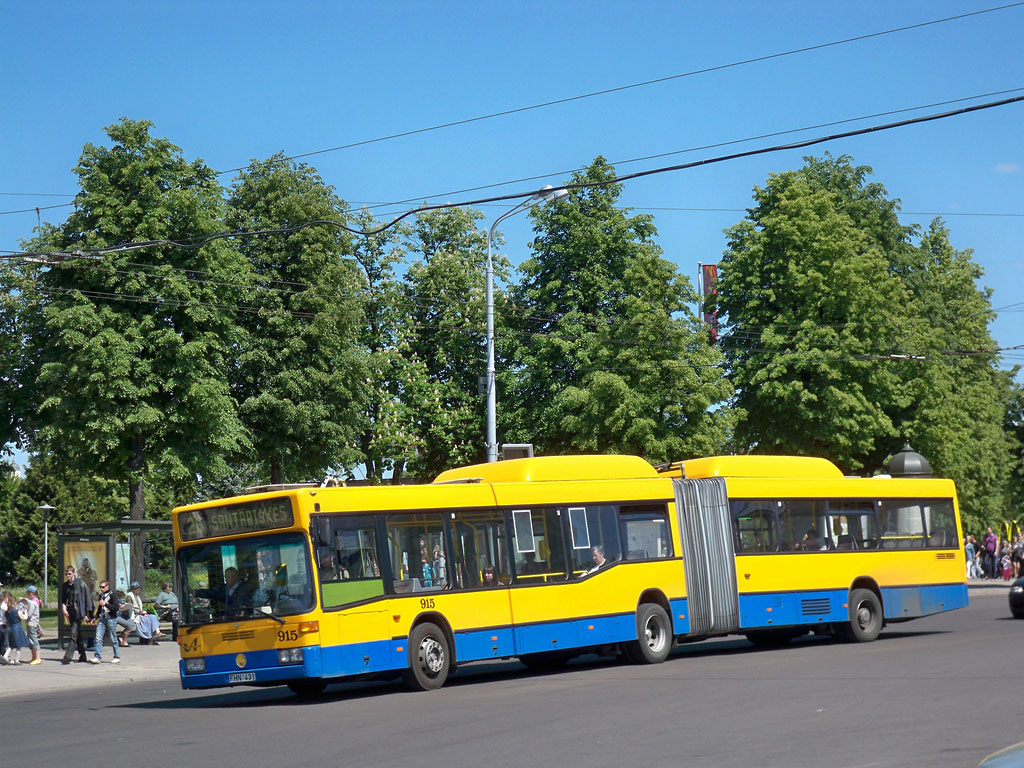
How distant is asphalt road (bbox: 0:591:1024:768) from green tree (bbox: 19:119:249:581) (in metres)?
15.1

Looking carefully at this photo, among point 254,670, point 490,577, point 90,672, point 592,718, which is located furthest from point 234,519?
point 90,672

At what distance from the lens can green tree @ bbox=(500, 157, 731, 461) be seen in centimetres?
4350

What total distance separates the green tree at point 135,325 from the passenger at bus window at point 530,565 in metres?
18.1

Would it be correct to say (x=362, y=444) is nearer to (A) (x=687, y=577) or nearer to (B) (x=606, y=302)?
(B) (x=606, y=302)

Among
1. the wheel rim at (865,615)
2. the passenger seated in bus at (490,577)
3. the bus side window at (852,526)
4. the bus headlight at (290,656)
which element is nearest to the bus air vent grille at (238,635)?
the bus headlight at (290,656)

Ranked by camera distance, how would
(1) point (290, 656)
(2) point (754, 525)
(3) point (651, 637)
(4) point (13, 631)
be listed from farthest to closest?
(4) point (13, 631), (2) point (754, 525), (3) point (651, 637), (1) point (290, 656)

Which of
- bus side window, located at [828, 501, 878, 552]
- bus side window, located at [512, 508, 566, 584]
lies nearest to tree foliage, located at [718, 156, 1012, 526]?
bus side window, located at [828, 501, 878, 552]

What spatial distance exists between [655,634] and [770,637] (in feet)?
13.9

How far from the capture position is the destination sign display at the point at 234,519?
55.6ft

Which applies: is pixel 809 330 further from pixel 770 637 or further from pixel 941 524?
pixel 770 637

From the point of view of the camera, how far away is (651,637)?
69.7 feet

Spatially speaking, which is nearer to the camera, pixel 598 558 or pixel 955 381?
pixel 598 558

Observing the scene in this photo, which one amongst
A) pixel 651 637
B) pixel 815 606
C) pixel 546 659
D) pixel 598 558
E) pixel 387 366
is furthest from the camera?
pixel 387 366

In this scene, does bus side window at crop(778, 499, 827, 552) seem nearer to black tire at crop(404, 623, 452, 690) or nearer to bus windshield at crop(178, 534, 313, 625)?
black tire at crop(404, 623, 452, 690)
